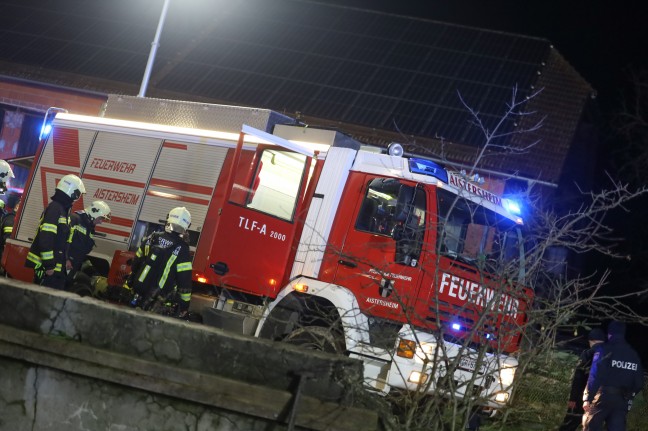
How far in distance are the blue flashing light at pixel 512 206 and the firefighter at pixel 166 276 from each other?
357 centimetres

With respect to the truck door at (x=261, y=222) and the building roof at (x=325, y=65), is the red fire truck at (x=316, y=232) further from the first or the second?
the building roof at (x=325, y=65)

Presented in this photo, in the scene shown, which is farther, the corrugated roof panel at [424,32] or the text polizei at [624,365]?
the corrugated roof panel at [424,32]

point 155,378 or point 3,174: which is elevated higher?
point 3,174

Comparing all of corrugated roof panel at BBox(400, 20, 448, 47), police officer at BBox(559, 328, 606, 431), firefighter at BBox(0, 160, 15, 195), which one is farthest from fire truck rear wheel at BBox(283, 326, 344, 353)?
corrugated roof panel at BBox(400, 20, 448, 47)

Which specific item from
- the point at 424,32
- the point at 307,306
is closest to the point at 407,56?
the point at 424,32

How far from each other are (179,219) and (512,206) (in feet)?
12.2

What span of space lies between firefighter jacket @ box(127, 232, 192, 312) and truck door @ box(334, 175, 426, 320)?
5.08 ft

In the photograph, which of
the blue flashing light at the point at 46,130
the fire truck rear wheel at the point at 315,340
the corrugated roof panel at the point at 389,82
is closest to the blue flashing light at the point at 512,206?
the fire truck rear wheel at the point at 315,340

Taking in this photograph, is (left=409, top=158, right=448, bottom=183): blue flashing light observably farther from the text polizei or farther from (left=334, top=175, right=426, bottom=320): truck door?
the text polizei

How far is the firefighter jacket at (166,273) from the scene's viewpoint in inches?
344

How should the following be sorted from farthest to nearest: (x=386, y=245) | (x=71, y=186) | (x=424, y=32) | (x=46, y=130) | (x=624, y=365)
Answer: (x=424, y=32), (x=46, y=130), (x=71, y=186), (x=624, y=365), (x=386, y=245)

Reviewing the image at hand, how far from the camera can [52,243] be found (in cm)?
897

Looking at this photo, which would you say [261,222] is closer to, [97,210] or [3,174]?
[97,210]

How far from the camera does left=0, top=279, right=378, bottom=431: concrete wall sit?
4.69m
